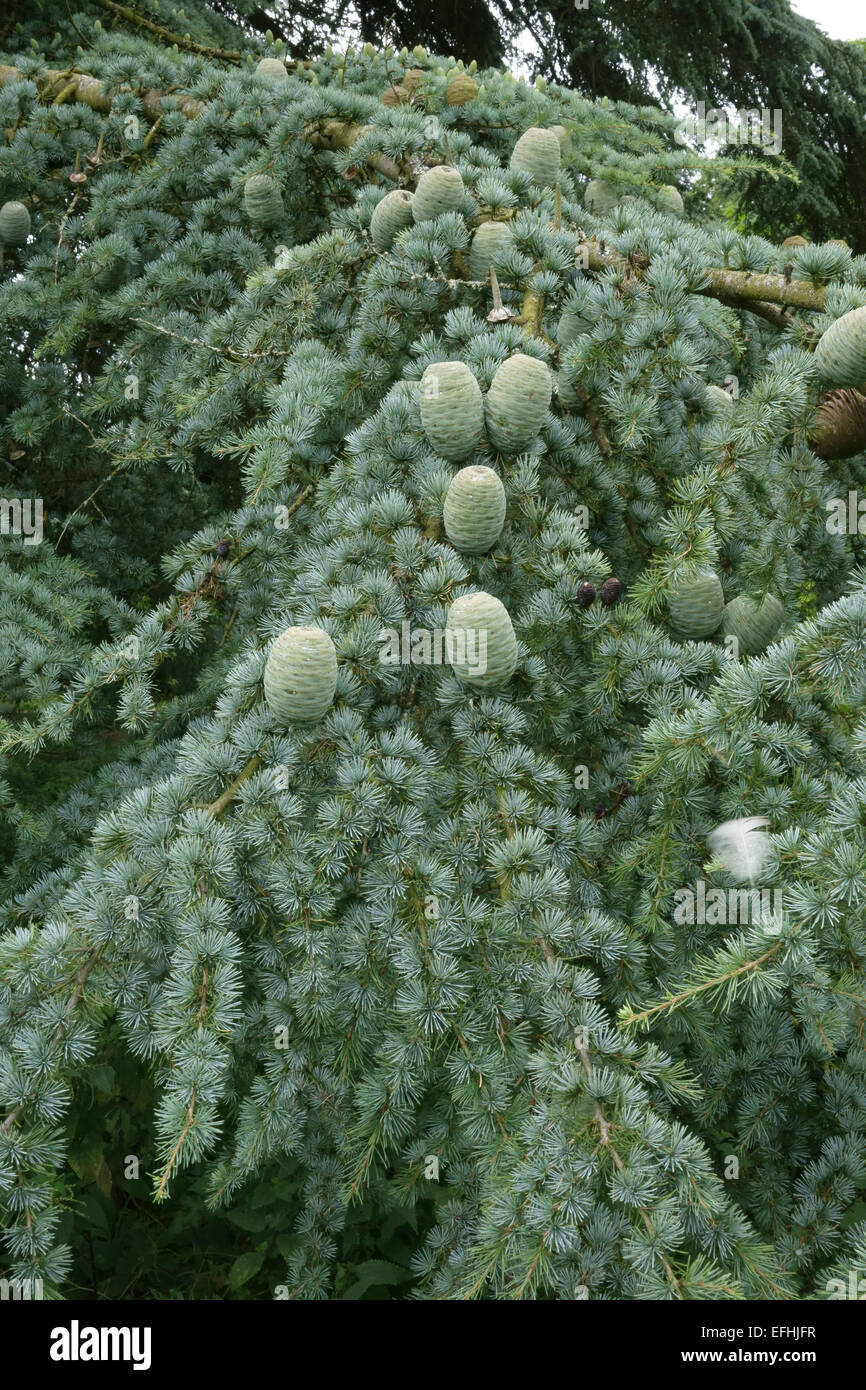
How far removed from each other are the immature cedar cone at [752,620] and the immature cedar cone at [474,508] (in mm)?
535

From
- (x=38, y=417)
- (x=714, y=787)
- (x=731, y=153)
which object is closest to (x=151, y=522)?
(x=38, y=417)

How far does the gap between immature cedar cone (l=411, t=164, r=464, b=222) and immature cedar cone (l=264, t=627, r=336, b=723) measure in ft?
3.75

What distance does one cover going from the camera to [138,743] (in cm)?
250

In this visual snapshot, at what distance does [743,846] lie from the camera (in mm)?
1399

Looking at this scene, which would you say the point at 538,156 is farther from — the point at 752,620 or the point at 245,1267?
the point at 245,1267

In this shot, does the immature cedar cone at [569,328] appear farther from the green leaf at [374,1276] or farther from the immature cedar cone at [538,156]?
the green leaf at [374,1276]

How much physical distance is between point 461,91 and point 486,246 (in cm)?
106

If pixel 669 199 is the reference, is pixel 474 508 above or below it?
below

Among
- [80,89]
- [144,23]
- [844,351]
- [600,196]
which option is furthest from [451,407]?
[144,23]

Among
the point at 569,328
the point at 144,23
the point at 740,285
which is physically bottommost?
the point at 569,328

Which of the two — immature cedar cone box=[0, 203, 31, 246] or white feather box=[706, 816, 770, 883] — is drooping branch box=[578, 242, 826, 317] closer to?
white feather box=[706, 816, 770, 883]

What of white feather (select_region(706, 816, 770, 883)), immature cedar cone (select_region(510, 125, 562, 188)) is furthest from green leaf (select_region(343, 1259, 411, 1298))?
immature cedar cone (select_region(510, 125, 562, 188))

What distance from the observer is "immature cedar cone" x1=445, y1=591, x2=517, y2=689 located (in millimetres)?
1431

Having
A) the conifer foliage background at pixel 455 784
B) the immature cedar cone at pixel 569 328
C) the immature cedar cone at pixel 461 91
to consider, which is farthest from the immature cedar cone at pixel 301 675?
the immature cedar cone at pixel 461 91
